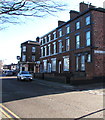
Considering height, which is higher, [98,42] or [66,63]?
[98,42]

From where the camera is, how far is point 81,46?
23.7 m

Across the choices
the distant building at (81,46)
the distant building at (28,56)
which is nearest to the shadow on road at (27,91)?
the distant building at (81,46)

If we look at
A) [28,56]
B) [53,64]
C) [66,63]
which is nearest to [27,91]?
[66,63]

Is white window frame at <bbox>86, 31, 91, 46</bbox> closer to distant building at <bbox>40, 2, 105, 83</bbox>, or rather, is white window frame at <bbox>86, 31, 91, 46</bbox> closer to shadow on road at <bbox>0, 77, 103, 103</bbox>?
distant building at <bbox>40, 2, 105, 83</bbox>

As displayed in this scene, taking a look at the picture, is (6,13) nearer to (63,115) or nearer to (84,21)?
(63,115)

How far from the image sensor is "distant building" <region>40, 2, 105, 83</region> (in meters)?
20.9

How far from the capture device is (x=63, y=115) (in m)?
6.09

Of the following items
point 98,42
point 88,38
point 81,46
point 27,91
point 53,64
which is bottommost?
point 27,91

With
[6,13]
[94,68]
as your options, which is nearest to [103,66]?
[94,68]

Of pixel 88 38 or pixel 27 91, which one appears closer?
pixel 27 91

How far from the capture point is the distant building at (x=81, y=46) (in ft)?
68.5

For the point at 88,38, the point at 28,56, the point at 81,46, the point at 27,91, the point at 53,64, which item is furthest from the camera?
the point at 28,56

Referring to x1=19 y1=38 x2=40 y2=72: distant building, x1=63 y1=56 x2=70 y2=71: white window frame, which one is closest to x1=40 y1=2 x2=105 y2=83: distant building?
x1=63 y1=56 x2=70 y2=71: white window frame

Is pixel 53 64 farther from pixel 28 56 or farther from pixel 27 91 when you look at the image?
pixel 28 56
